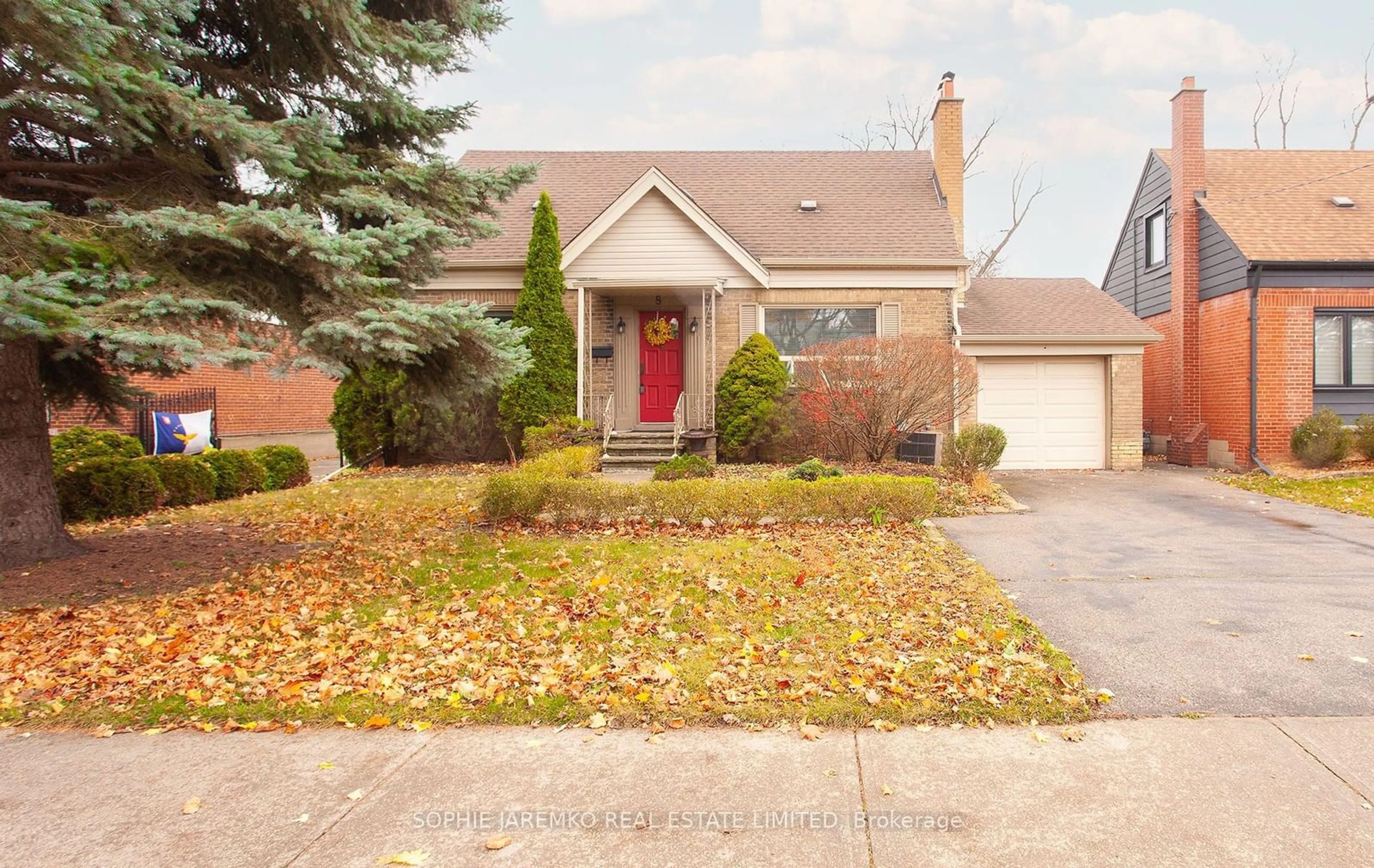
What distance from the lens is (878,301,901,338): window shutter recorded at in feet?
48.7

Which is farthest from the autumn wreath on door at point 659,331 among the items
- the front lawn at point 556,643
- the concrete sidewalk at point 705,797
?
the concrete sidewalk at point 705,797

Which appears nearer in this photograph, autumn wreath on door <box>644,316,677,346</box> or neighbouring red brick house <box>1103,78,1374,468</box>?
neighbouring red brick house <box>1103,78,1374,468</box>

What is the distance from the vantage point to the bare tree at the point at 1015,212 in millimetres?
31656

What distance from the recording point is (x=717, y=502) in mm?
8602

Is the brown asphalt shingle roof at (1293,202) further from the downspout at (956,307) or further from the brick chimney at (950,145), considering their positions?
the downspout at (956,307)

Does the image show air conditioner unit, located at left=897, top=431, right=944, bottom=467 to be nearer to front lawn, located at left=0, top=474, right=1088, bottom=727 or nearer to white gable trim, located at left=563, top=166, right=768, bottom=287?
front lawn, located at left=0, top=474, right=1088, bottom=727

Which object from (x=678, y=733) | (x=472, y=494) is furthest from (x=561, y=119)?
(x=678, y=733)

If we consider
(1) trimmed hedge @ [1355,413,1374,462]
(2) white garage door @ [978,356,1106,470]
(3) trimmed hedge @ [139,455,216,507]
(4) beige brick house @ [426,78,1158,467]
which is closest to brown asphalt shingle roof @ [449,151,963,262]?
(4) beige brick house @ [426,78,1158,467]

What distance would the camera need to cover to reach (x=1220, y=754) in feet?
11.7

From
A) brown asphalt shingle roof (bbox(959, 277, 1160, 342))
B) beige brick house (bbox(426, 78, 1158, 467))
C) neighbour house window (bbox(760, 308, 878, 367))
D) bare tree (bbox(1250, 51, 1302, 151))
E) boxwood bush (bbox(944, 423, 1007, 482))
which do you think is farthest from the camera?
bare tree (bbox(1250, 51, 1302, 151))

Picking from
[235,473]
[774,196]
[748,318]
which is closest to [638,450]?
[748,318]

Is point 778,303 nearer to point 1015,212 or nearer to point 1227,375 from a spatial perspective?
point 1227,375

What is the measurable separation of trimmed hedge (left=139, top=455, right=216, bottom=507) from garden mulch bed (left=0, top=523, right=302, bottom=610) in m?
1.52

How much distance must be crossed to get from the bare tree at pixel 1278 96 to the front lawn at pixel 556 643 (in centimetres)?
2959
